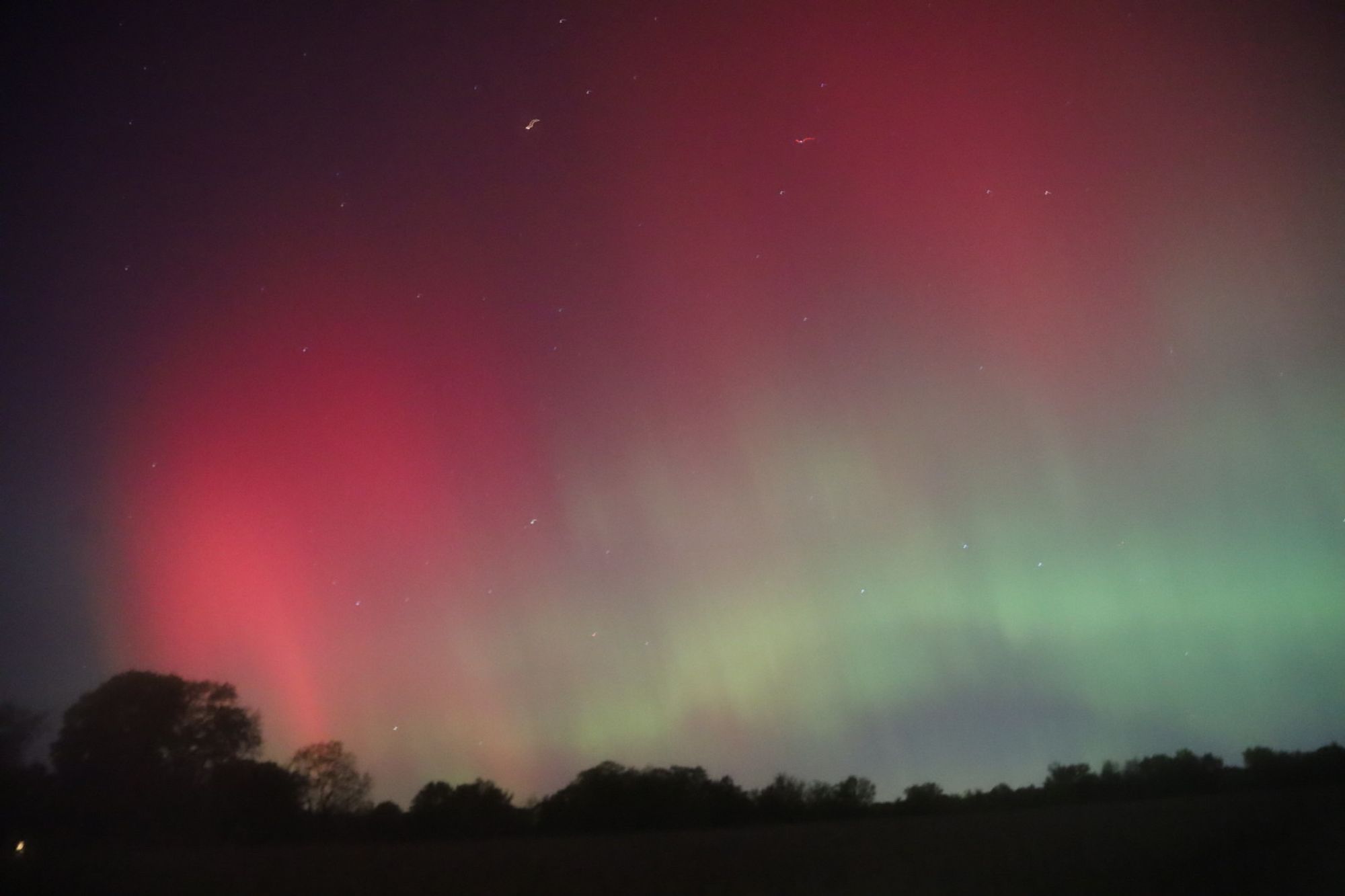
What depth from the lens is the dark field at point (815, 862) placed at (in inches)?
526

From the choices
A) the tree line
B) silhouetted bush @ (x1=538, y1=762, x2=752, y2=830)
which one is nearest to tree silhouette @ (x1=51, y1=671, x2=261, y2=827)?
the tree line

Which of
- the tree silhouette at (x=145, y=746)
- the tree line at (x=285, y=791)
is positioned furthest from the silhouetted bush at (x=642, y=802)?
the tree silhouette at (x=145, y=746)

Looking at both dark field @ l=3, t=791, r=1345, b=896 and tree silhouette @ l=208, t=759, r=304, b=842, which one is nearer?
dark field @ l=3, t=791, r=1345, b=896

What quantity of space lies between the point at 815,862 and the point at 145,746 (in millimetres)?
15491

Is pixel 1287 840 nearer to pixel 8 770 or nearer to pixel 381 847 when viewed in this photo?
pixel 381 847

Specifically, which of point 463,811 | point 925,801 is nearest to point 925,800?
point 925,801

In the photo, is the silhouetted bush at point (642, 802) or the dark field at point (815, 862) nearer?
the dark field at point (815, 862)

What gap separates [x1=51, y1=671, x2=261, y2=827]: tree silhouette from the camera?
1916cm

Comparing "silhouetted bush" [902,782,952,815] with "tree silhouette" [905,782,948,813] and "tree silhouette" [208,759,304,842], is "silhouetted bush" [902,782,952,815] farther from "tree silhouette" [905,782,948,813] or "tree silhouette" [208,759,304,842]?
"tree silhouette" [208,759,304,842]

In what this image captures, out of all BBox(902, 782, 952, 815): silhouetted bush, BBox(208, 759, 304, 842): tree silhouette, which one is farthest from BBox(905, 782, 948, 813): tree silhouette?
BBox(208, 759, 304, 842): tree silhouette

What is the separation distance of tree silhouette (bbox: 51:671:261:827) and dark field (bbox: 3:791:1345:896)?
2.44m

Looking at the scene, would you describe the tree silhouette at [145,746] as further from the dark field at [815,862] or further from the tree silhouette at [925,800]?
the tree silhouette at [925,800]

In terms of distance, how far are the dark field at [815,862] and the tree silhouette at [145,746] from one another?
244 centimetres

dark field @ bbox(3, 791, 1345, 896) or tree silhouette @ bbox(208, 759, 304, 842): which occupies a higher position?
tree silhouette @ bbox(208, 759, 304, 842)
